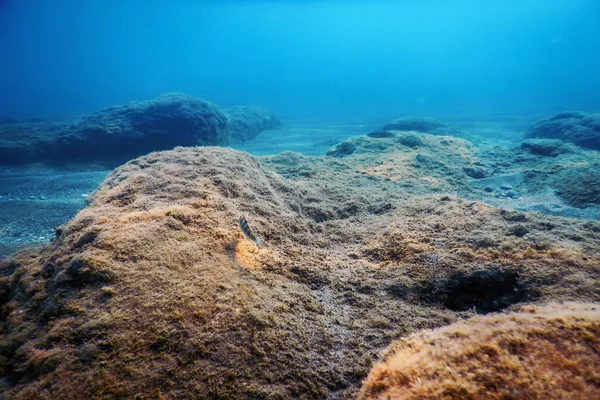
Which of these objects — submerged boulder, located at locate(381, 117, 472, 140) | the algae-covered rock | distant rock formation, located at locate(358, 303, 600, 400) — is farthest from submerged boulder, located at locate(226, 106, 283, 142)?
distant rock formation, located at locate(358, 303, 600, 400)

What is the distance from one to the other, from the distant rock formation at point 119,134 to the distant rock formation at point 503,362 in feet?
44.2

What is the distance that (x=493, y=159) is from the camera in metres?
9.06

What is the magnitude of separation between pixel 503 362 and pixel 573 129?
56.1ft

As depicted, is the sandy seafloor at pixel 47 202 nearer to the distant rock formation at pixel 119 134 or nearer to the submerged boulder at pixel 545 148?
the distant rock formation at pixel 119 134

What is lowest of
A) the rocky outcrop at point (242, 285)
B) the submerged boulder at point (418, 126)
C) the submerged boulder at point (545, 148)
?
the submerged boulder at point (418, 126)

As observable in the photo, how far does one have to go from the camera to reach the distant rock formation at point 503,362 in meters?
1.10

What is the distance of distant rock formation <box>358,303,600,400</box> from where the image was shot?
1.10 m

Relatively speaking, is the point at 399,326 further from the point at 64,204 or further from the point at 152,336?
the point at 64,204

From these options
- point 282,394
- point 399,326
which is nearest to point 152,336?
point 282,394

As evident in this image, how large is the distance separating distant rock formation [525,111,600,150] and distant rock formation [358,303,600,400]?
50.0 ft

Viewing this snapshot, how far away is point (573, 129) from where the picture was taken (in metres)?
13.2

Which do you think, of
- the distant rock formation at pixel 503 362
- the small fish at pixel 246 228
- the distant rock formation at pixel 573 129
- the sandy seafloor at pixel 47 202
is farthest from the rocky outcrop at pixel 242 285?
the distant rock formation at pixel 573 129

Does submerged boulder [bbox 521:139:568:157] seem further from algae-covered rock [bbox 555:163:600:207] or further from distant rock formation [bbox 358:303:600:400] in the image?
distant rock formation [bbox 358:303:600:400]

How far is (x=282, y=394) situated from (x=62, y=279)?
1.76 m
